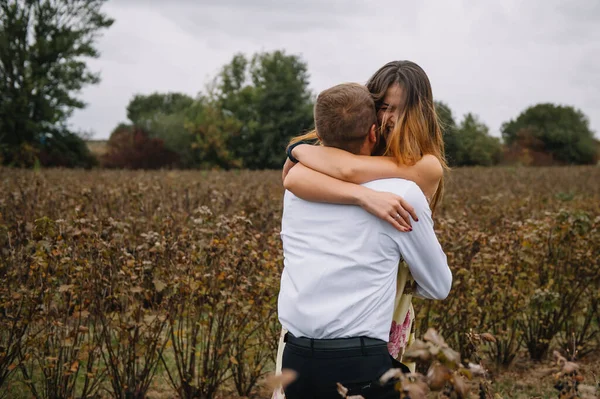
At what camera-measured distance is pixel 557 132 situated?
60.9 metres

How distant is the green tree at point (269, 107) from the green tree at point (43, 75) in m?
14.5

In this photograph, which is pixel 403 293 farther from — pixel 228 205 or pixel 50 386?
pixel 228 205

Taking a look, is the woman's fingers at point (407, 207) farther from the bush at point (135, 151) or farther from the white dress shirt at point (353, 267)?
the bush at point (135, 151)

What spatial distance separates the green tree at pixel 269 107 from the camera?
154ft

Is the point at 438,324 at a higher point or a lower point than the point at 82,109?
lower

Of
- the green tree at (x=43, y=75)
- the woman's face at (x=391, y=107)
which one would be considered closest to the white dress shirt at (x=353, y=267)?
the woman's face at (x=391, y=107)

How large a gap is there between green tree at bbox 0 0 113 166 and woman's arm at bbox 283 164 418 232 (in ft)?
111

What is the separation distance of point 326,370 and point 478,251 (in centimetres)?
313

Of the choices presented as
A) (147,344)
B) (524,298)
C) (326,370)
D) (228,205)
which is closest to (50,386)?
(147,344)

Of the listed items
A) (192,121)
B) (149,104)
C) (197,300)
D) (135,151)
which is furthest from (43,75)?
(149,104)

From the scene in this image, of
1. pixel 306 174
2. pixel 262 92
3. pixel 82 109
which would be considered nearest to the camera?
pixel 306 174

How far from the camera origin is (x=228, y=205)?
8.42m

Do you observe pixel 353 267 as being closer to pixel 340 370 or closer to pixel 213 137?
pixel 340 370

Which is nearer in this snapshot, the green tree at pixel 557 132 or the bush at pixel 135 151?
the bush at pixel 135 151
